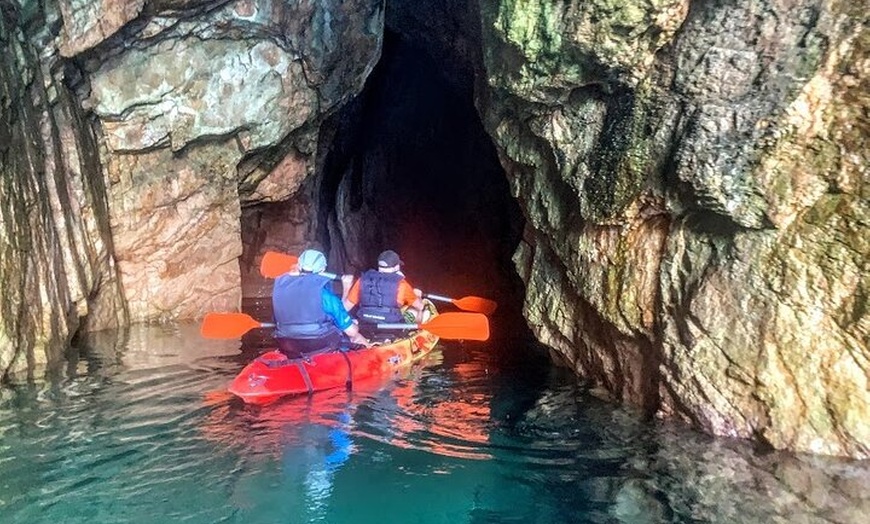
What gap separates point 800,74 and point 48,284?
24.2 ft

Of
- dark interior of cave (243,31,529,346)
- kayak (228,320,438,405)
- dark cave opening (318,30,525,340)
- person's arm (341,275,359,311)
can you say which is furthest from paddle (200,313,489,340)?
dark cave opening (318,30,525,340)

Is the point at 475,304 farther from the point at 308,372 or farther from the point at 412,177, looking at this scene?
the point at 412,177

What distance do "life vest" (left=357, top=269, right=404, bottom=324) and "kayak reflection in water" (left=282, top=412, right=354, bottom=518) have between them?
8.55 feet

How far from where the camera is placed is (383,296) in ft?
28.8

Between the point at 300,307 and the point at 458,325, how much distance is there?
92.4 inches

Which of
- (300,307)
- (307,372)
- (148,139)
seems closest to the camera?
(307,372)

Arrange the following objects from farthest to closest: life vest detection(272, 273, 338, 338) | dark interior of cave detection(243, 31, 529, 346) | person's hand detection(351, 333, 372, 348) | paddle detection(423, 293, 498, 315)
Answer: dark interior of cave detection(243, 31, 529, 346) < paddle detection(423, 293, 498, 315) < person's hand detection(351, 333, 372, 348) < life vest detection(272, 273, 338, 338)

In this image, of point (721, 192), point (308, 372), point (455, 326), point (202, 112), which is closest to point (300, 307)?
point (308, 372)

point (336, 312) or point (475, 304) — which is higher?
point (336, 312)

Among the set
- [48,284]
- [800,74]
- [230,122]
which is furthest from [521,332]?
[800,74]

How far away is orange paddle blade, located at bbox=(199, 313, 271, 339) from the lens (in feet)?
27.7

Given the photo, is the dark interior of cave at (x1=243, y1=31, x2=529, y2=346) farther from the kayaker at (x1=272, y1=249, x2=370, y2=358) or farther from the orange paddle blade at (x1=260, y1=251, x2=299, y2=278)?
the kayaker at (x1=272, y1=249, x2=370, y2=358)

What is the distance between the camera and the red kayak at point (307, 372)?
6.78m

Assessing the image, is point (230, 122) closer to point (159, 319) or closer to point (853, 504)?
point (159, 319)
